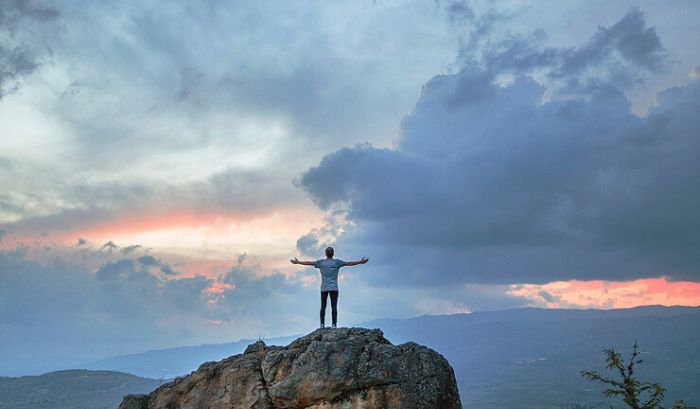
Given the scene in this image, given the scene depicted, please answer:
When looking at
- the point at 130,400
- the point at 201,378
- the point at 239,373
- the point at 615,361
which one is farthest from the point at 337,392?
the point at 615,361

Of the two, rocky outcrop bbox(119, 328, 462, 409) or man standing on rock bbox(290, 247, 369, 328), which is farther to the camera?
man standing on rock bbox(290, 247, 369, 328)

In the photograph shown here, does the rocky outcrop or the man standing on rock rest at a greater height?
the man standing on rock

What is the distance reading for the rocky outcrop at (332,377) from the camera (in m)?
22.4

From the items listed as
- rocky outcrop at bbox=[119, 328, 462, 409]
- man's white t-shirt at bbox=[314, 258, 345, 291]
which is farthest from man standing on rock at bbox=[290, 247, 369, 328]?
rocky outcrop at bbox=[119, 328, 462, 409]

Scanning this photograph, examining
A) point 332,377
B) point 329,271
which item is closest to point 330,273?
point 329,271

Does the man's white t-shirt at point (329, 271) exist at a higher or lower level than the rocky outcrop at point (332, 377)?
higher

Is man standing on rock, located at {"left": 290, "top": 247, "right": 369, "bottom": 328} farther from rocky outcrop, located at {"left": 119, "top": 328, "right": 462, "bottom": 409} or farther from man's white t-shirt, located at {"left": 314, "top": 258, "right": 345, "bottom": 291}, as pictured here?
rocky outcrop, located at {"left": 119, "top": 328, "right": 462, "bottom": 409}

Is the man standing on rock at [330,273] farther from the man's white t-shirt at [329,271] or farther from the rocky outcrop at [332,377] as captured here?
the rocky outcrop at [332,377]

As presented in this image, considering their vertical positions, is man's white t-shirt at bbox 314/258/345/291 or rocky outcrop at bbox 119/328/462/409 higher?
man's white t-shirt at bbox 314/258/345/291

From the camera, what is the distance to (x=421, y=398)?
2242 cm

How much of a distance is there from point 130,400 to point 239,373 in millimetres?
5852

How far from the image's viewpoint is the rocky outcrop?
22.4m

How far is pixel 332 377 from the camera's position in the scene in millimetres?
22531

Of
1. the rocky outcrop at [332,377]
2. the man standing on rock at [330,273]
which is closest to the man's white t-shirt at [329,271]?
the man standing on rock at [330,273]
